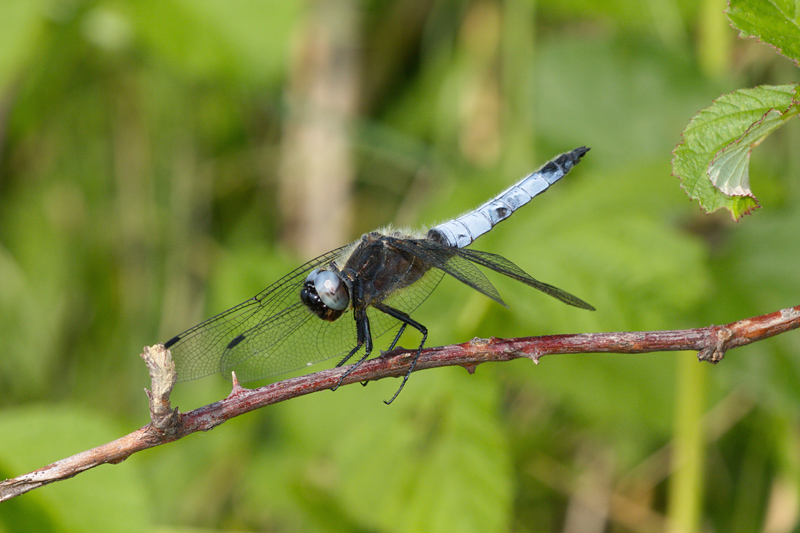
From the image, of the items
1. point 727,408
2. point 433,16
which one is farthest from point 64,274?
point 727,408

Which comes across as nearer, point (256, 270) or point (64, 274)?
point (256, 270)

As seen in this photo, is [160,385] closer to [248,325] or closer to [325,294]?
[325,294]

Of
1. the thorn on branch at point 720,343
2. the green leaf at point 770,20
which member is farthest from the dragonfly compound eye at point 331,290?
the green leaf at point 770,20

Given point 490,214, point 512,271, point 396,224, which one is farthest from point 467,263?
point 396,224

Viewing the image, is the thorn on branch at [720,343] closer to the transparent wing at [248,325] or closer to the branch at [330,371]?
the branch at [330,371]

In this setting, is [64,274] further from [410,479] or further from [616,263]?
[616,263]

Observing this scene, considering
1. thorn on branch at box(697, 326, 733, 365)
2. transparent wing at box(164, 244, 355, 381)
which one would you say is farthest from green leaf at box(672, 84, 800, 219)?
transparent wing at box(164, 244, 355, 381)
